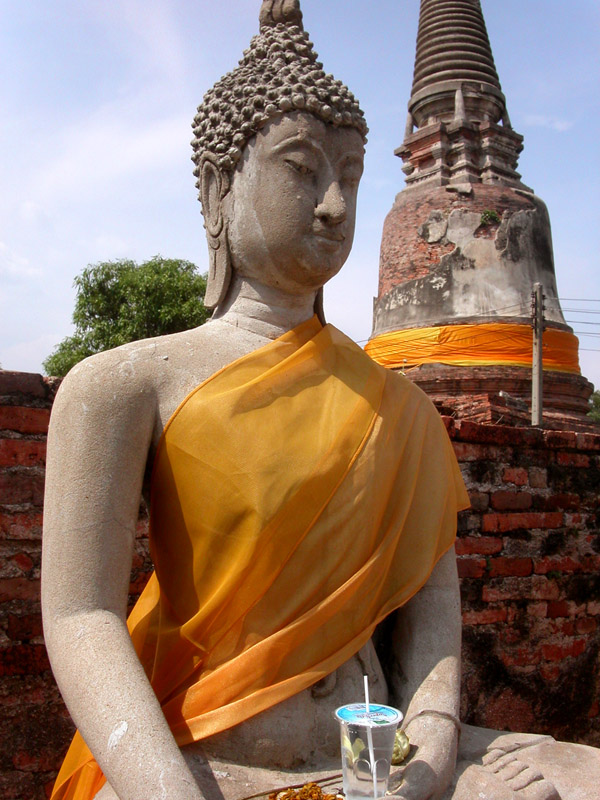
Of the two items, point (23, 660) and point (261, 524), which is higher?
point (261, 524)

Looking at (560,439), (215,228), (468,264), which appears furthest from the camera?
(468,264)

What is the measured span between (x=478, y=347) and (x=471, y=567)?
239 inches

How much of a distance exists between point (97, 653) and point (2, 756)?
186 cm

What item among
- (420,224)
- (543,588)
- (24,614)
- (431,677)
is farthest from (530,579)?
(420,224)

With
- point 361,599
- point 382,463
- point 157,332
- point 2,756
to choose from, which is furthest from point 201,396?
point 157,332

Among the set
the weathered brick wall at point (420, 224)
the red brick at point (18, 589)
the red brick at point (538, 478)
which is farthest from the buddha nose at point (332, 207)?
the weathered brick wall at point (420, 224)

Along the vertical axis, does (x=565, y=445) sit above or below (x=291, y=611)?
above

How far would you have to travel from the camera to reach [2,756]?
119 inches

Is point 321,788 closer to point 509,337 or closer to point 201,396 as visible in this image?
point 201,396

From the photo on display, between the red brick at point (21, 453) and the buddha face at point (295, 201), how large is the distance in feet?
5.57

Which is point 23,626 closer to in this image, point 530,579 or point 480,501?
point 480,501

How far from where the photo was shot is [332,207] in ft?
5.97

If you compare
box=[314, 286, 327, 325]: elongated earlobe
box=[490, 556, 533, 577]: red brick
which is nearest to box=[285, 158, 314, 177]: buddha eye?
box=[314, 286, 327, 325]: elongated earlobe

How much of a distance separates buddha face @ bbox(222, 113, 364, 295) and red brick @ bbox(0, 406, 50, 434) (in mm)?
1669
